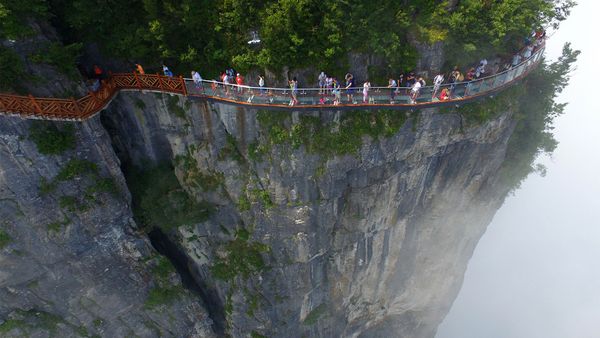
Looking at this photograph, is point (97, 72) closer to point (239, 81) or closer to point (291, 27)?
point (239, 81)

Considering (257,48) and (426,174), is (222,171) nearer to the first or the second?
(257,48)

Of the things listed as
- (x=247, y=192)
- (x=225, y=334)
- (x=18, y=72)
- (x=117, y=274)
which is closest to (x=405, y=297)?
(x=225, y=334)

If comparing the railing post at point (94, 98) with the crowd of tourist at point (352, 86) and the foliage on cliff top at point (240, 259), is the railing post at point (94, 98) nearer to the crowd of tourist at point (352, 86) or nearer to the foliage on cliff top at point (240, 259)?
the crowd of tourist at point (352, 86)

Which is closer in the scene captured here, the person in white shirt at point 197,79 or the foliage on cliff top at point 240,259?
the person in white shirt at point 197,79

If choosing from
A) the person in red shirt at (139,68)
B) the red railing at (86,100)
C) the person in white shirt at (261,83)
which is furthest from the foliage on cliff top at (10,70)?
the person in white shirt at (261,83)

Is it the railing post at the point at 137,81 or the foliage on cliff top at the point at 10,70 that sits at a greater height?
the foliage on cliff top at the point at 10,70

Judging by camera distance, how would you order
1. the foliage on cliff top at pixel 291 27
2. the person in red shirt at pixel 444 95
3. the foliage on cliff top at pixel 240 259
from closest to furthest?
the foliage on cliff top at pixel 291 27 < the person in red shirt at pixel 444 95 < the foliage on cliff top at pixel 240 259
